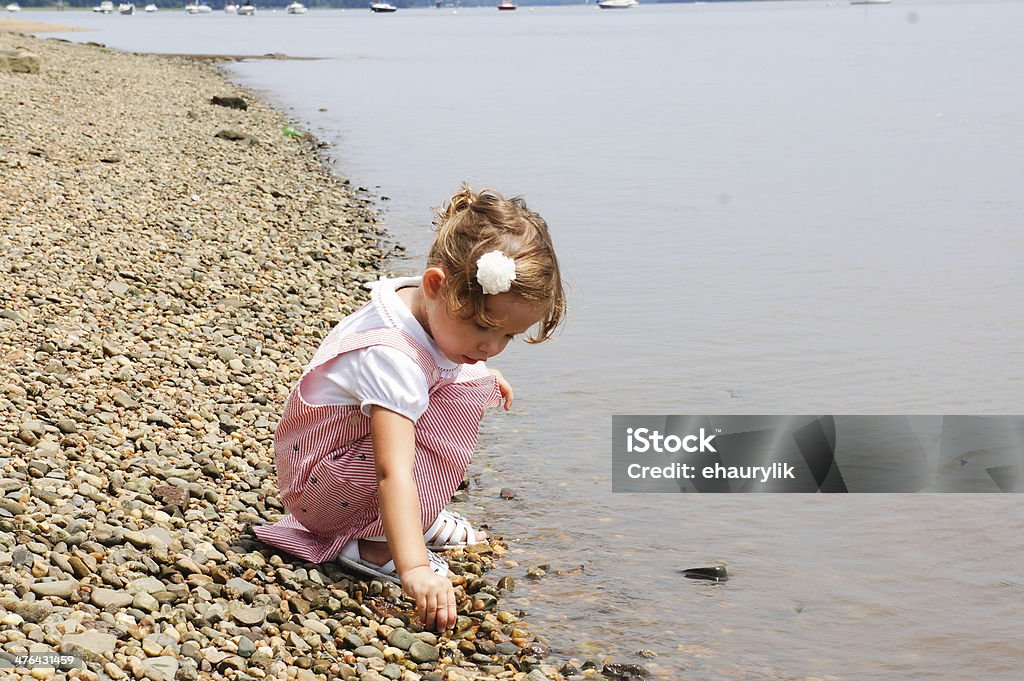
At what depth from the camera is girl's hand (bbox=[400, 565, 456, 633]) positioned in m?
3.60

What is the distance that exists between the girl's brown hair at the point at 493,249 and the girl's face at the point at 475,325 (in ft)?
0.08

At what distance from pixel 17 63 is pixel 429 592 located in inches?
815

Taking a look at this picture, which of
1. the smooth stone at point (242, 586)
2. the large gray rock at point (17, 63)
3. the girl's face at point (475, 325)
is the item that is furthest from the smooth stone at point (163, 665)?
the large gray rock at point (17, 63)

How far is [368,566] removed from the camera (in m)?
4.27

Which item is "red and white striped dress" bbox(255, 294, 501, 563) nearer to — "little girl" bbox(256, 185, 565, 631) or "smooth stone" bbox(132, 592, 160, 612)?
"little girl" bbox(256, 185, 565, 631)

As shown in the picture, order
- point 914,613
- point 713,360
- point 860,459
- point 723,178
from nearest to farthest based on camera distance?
point 914,613, point 860,459, point 713,360, point 723,178

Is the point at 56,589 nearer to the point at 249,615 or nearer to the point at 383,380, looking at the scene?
the point at 249,615

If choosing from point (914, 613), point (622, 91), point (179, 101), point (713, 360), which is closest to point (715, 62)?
point (622, 91)

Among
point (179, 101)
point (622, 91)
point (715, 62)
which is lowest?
point (179, 101)

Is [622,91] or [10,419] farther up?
[622,91]

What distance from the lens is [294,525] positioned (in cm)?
439

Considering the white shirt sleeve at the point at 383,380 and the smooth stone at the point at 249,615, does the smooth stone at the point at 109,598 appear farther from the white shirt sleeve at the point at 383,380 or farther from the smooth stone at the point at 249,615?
the white shirt sleeve at the point at 383,380

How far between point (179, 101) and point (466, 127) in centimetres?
577

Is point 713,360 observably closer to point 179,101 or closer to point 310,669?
point 310,669
